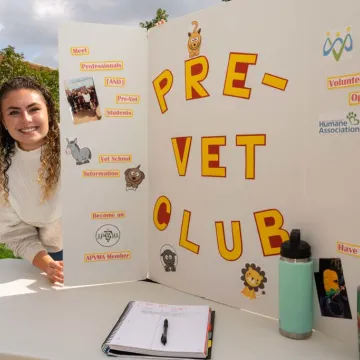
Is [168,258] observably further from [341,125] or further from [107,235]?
[341,125]

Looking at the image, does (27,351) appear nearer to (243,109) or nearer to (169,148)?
(169,148)

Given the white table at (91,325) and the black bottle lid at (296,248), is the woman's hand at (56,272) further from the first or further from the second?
the black bottle lid at (296,248)

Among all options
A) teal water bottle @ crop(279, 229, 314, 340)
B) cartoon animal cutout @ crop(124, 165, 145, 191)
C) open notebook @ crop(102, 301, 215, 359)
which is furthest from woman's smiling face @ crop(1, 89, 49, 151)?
teal water bottle @ crop(279, 229, 314, 340)

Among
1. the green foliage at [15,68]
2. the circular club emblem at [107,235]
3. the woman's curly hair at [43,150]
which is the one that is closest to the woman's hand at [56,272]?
the circular club emblem at [107,235]

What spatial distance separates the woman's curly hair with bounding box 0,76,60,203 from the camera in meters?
1.52

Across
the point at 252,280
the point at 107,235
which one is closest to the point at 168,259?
the point at 107,235

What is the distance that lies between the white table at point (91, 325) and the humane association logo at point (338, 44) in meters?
0.66

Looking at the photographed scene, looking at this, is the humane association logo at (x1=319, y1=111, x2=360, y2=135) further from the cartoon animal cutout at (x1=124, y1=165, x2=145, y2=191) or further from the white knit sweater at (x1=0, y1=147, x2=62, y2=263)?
the white knit sweater at (x1=0, y1=147, x2=62, y2=263)

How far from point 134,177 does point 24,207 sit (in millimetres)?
492

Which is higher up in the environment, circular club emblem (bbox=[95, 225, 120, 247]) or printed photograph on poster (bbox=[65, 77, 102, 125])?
printed photograph on poster (bbox=[65, 77, 102, 125])

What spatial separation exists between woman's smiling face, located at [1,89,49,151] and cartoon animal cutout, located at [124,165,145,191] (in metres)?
0.43

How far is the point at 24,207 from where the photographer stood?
1.55 metres

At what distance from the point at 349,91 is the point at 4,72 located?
6.69m

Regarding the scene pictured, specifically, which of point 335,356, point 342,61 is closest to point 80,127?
point 342,61
